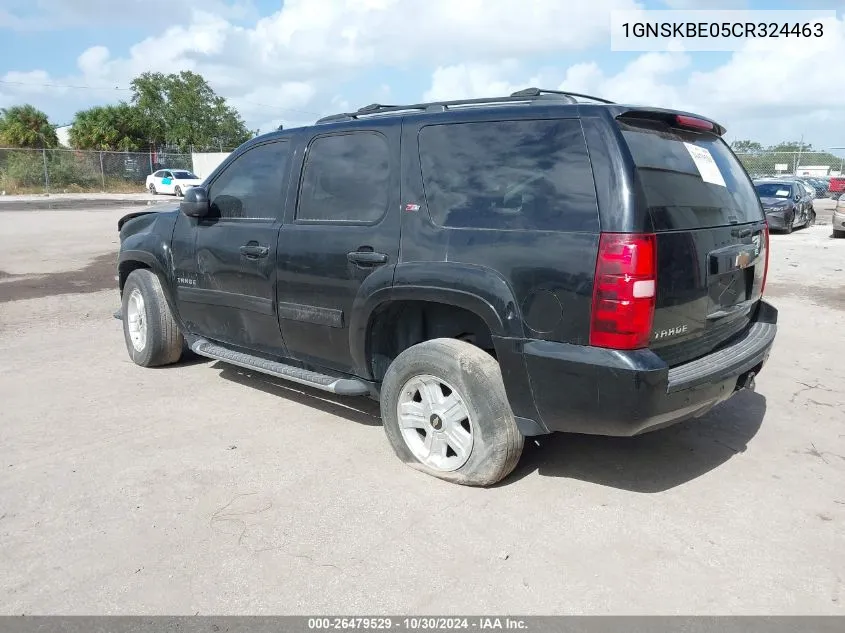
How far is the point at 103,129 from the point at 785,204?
4480cm

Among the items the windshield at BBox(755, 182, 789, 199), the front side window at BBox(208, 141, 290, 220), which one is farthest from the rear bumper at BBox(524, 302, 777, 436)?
the windshield at BBox(755, 182, 789, 199)

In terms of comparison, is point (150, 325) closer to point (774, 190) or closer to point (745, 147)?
point (774, 190)

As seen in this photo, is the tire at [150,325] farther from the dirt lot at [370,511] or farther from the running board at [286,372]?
the running board at [286,372]

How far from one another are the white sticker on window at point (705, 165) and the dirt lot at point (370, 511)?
1.61m

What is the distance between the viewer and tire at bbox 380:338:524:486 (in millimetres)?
3453

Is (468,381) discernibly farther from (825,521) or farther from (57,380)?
(57,380)

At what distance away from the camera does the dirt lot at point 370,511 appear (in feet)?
9.09

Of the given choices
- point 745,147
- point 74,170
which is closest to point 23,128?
point 74,170

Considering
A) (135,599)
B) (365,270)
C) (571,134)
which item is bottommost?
(135,599)

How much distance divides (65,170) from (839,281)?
130ft

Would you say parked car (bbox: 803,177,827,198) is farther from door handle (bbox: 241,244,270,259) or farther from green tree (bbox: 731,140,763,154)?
door handle (bbox: 241,244,270,259)

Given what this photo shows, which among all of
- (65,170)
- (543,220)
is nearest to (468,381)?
(543,220)

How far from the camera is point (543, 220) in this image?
320 cm

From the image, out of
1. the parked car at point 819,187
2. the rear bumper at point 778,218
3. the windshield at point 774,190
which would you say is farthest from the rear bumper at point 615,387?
the parked car at point 819,187
